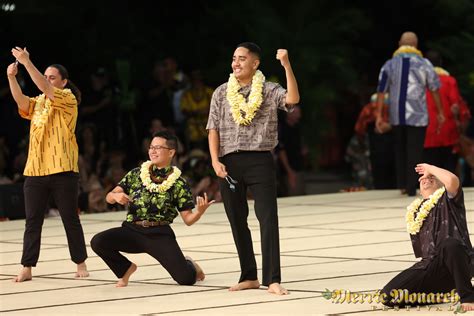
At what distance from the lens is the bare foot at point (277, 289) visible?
870 cm

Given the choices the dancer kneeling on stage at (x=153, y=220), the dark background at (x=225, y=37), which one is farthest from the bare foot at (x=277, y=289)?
the dark background at (x=225, y=37)

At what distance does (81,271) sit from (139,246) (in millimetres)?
726

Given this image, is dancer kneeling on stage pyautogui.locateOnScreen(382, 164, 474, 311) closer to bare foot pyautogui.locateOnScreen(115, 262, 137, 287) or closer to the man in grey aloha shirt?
the man in grey aloha shirt

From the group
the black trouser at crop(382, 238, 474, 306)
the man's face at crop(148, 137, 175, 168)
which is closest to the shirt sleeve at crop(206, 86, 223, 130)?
the man's face at crop(148, 137, 175, 168)

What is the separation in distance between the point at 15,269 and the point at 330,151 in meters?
15.6

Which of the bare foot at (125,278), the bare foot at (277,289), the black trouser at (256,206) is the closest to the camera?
the bare foot at (277,289)

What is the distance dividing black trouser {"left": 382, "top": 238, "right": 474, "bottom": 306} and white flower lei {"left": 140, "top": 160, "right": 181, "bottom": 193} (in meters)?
2.03

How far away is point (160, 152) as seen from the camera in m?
9.56

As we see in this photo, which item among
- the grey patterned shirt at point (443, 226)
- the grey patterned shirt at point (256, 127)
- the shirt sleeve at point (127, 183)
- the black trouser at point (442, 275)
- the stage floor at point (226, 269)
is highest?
the grey patterned shirt at point (256, 127)

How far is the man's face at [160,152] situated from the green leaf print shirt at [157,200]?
74 mm

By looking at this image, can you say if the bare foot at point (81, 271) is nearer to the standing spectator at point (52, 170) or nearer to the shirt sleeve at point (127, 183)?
the standing spectator at point (52, 170)

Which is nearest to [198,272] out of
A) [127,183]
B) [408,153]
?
[127,183]

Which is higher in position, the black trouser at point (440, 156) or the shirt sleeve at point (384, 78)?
the shirt sleeve at point (384, 78)

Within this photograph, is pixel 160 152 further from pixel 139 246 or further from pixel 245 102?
pixel 245 102
